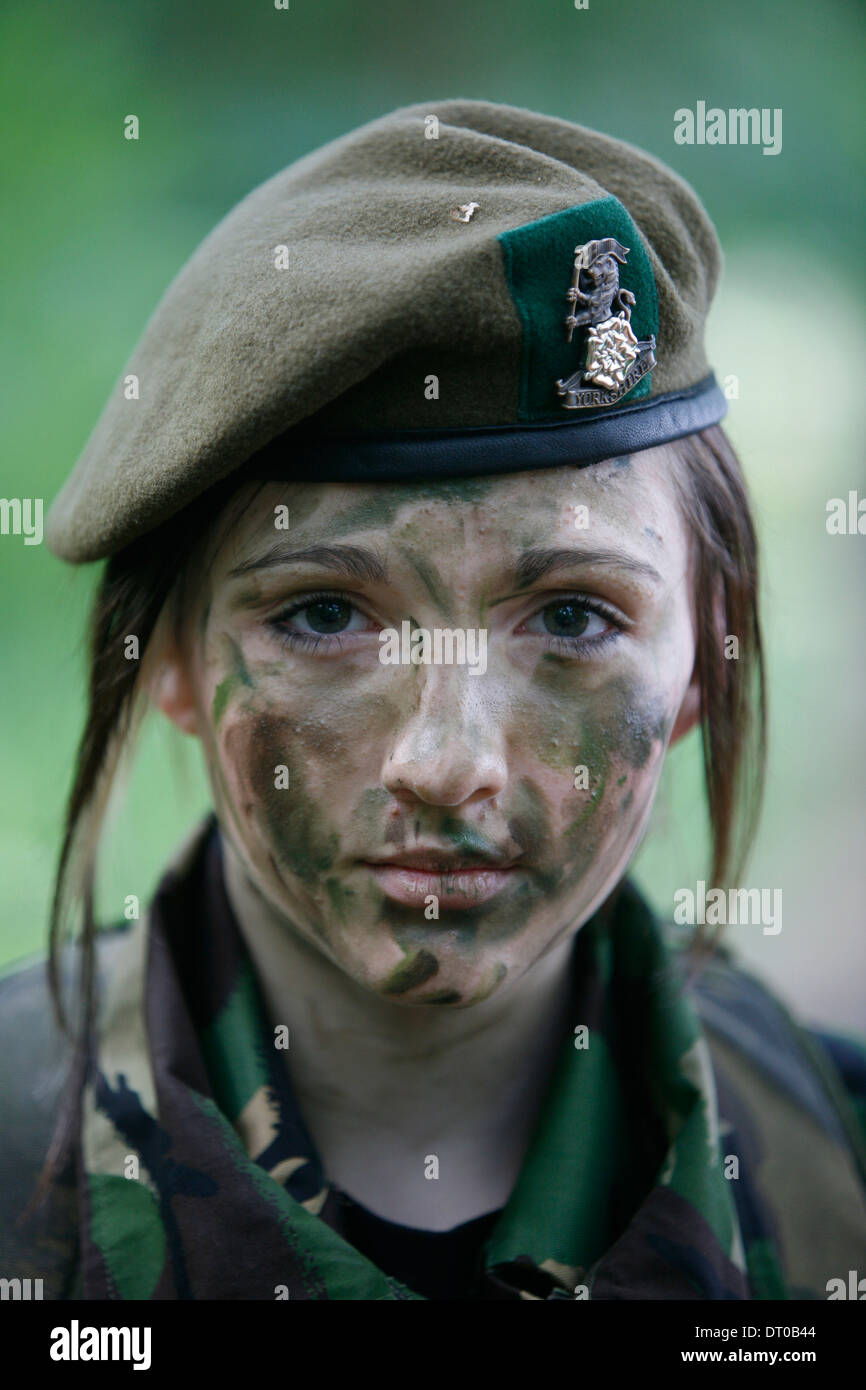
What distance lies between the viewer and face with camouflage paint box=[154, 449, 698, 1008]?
1.24m

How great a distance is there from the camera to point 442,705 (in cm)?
121

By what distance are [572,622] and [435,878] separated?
0.32 meters

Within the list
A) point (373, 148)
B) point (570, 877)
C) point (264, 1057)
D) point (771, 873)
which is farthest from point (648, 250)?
point (771, 873)

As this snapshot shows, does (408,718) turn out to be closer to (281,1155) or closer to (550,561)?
(550,561)

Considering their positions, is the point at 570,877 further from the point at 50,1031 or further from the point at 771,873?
the point at 771,873

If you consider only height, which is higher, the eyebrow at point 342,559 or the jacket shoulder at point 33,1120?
the eyebrow at point 342,559

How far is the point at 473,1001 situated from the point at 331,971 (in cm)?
23

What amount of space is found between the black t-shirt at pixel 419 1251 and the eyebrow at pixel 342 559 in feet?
2.54

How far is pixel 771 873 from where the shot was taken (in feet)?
11.5

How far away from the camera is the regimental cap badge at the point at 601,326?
1240 mm
